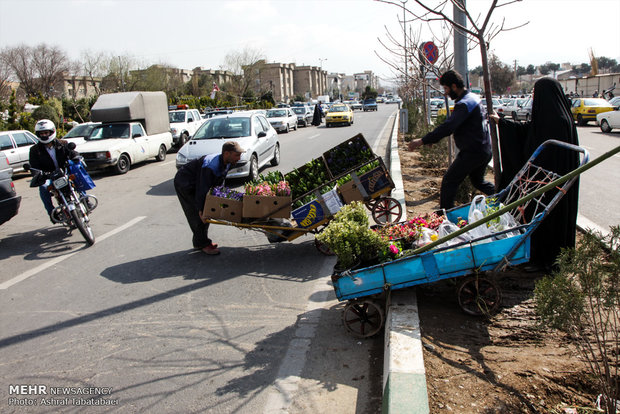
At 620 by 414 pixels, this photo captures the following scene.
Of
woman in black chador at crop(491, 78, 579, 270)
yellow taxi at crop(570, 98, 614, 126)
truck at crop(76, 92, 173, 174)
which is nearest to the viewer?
woman in black chador at crop(491, 78, 579, 270)

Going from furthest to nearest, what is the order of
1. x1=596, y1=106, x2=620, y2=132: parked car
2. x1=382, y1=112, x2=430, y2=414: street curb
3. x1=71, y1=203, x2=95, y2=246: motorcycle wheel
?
x1=596, y1=106, x2=620, y2=132: parked car
x1=71, y1=203, x2=95, y2=246: motorcycle wheel
x1=382, y1=112, x2=430, y2=414: street curb

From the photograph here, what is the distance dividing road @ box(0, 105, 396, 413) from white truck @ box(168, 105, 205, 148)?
50.6 feet

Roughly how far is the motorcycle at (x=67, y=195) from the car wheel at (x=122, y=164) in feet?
25.1

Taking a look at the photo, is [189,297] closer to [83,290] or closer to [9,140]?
[83,290]

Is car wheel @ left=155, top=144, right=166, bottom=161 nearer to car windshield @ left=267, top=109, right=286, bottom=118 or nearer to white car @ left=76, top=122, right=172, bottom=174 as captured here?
white car @ left=76, top=122, right=172, bottom=174

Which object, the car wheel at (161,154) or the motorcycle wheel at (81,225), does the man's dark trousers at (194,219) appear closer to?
the motorcycle wheel at (81,225)

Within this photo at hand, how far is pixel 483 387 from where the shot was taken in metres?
3.22

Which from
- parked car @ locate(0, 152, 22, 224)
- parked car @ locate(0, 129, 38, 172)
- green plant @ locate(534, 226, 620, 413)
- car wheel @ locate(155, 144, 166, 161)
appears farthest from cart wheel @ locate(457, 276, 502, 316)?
car wheel @ locate(155, 144, 166, 161)

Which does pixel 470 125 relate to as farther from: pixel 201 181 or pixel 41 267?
pixel 41 267

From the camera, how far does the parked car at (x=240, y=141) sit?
1265 centimetres

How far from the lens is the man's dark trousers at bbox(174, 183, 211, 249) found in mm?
6852

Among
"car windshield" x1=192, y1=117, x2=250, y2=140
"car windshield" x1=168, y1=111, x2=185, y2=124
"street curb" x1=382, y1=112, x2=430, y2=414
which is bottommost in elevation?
"street curb" x1=382, y1=112, x2=430, y2=414

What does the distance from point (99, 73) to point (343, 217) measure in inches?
2592

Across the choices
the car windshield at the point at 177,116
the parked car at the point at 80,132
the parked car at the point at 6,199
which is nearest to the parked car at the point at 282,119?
the car windshield at the point at 177,116
